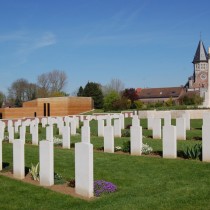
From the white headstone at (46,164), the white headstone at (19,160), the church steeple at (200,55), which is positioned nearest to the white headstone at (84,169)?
the white headstone at (46,164)

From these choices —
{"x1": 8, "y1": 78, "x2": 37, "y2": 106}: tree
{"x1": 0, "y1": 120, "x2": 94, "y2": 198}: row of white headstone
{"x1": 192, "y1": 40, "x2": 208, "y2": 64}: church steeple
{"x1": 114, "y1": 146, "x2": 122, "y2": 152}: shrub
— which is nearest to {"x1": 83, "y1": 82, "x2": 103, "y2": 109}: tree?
{"x1": 8, "y1": 78, "x2": 37, "y2": 106}: tree

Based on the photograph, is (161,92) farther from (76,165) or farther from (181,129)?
(76,165)

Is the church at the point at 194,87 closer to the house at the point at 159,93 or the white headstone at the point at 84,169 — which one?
the house at the point at 159,93

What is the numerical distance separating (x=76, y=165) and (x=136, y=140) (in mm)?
5311

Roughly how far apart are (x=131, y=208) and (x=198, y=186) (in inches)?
80.9

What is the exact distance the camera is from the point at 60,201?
7.59 metres

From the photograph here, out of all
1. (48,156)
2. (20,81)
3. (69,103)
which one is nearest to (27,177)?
(48,156)

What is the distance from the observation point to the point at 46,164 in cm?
891

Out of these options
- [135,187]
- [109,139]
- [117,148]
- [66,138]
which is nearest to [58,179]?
[135,187]

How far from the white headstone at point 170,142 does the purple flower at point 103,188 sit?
4.01m

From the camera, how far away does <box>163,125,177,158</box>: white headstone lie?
11.9 meters

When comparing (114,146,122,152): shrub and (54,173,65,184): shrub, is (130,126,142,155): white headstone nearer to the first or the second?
(114,146,122,152): shrub

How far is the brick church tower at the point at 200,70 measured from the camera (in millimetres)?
108906

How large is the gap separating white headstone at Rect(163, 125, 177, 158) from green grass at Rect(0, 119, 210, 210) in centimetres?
34
